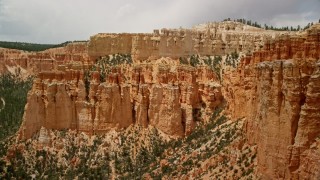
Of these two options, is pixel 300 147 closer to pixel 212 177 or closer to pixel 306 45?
pixel 306 45

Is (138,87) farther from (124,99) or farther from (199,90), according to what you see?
(199,90)

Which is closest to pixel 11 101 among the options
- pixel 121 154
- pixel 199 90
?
pixel 121 154

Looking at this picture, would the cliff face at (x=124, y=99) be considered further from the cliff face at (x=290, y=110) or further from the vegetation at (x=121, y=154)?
the cliff face at (x=290, y=110)

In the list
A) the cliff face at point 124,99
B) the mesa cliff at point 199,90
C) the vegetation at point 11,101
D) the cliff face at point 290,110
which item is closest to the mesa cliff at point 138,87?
the cliff face at point 124,99

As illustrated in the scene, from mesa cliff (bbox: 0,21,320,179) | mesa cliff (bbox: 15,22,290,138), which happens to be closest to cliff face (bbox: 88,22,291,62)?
mesa cliff (bbox: 15,22,290,138)

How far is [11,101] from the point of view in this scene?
322 ft

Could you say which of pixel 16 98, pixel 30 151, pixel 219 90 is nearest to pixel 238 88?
pixel 219 90

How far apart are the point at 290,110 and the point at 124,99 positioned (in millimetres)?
33942

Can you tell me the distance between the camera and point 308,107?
23578mm

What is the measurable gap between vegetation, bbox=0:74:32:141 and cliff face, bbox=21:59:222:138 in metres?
18.2

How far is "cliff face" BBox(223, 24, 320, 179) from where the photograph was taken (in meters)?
23.5

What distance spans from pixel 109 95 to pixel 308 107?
35832mm

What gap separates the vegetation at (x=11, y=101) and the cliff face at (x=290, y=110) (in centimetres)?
5559

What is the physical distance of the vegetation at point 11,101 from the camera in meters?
79.1
